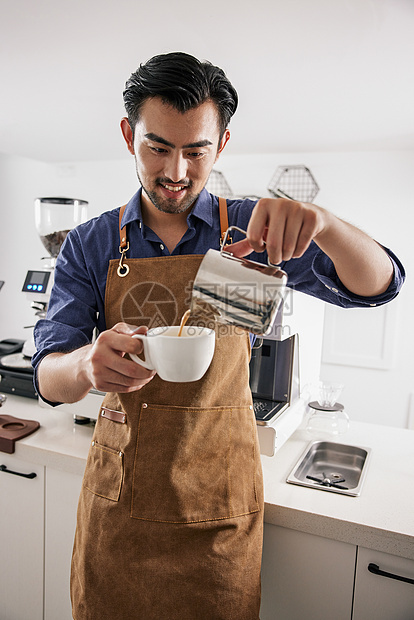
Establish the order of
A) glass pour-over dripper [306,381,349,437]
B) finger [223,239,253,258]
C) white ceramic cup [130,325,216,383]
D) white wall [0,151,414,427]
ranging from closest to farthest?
white ceramic cup [130,325,216,383]
finger [223,239,253,258]
glass pour-over dripper [306,381,349,437]
white wall [0,151,414,427]

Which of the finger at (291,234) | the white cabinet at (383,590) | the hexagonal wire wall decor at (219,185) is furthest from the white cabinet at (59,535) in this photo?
the hexagonal wire wall decor at (219,185)

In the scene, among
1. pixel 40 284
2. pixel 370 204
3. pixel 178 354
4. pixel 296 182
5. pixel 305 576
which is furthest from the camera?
pixel 296 182

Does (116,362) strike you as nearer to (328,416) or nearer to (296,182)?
(328,416)

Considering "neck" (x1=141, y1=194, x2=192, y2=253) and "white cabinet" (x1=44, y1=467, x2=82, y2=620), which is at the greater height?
"neck" (x1=141, y1=194, x2=192, y2=253)

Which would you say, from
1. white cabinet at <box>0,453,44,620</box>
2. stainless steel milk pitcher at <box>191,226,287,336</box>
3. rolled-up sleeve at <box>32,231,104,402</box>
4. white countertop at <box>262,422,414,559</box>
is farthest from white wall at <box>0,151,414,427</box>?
stainless steel milk pitcher at <box>191,226,287,336</box>

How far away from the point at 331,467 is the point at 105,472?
2.61ft

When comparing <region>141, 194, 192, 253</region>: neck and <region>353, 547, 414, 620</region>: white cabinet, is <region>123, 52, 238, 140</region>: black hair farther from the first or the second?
<region>353, 547, 414, 620</region>: white cabinet

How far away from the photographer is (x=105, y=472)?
1.10 m

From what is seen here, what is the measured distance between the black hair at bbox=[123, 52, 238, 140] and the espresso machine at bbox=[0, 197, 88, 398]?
1150mm

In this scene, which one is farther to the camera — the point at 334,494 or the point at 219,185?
the point at 219,185

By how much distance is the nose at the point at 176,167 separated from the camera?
3.14ft

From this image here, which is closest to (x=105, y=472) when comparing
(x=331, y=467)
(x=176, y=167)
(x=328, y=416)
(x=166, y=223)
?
(x=166, y=223)

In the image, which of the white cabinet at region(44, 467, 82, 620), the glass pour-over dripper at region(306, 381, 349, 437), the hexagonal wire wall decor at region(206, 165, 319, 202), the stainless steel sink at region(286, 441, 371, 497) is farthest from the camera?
the hexagonal wire wall decor at region(206, 165, 319, 202)

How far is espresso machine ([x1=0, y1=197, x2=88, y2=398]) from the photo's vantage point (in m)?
1.93
